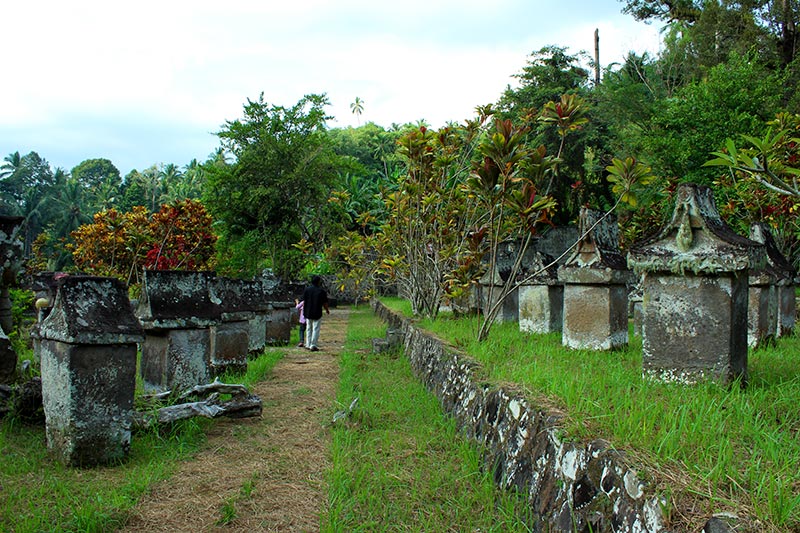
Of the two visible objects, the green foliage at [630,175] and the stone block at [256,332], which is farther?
the stone block at [256,332]

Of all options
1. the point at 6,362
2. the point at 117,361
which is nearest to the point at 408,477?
the point at 117,361

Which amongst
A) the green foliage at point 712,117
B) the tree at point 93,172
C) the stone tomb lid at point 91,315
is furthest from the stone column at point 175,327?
the tree at point 93,172

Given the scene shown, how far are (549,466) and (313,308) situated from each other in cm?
841

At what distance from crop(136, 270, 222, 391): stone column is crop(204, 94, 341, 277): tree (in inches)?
605

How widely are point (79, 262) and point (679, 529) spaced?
17.7 m

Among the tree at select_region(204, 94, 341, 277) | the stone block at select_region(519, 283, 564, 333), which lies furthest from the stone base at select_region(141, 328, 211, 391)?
the tree at select_region(204, 94, 341, 277)

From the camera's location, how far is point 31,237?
53.2m

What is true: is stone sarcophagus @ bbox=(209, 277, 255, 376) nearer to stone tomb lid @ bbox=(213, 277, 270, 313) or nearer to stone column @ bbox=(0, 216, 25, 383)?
stone tomb lid @ bbox=(213, 277, 270, 313)

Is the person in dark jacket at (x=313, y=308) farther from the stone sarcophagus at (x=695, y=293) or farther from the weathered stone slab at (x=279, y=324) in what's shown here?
the stone sarcophagus at (x=695, y=293)

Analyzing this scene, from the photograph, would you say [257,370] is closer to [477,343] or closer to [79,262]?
[477,343]

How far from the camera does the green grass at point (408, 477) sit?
3.48m

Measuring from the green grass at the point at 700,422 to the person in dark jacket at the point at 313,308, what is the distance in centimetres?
643

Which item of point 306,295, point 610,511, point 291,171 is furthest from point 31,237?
point 610,511

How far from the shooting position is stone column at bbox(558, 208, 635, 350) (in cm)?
588
